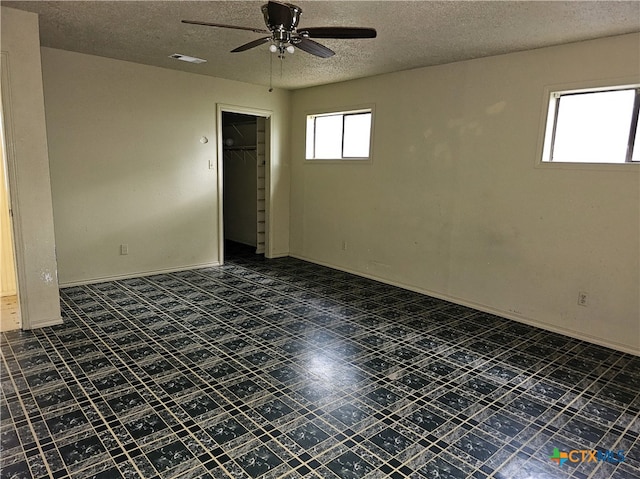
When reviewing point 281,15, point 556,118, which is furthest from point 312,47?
point 556,118

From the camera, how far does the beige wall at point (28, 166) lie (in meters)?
3.21

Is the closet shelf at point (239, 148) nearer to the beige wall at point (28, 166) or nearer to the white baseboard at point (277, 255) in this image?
the white baseboard at point (277, 255)

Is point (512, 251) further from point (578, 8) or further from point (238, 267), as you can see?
point (238, 267)

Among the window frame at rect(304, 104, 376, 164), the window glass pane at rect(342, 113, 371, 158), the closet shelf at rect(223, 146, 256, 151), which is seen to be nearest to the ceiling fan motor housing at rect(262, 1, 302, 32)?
the window frame at rect(304, 104, 376, 164)

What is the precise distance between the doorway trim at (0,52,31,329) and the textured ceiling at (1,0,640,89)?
0.57 meters

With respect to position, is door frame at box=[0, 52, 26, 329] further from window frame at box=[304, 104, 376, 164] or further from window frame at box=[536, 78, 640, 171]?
window frame at box=[536, 78, 640, 171]

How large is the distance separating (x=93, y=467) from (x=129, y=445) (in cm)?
19

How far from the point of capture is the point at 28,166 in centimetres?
336

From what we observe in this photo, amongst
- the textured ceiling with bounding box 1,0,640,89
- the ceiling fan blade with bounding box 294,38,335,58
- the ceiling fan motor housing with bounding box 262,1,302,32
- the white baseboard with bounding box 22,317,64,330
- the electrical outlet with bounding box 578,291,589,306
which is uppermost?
the textured ceiling with bounding box 1,0,640,89

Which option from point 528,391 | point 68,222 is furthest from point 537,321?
point 68,222

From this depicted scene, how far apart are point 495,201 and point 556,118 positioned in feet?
2.95

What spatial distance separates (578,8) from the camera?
109 inches

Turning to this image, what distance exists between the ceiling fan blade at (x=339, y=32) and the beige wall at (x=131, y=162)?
3.12 metres

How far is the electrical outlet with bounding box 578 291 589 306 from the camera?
361cm
